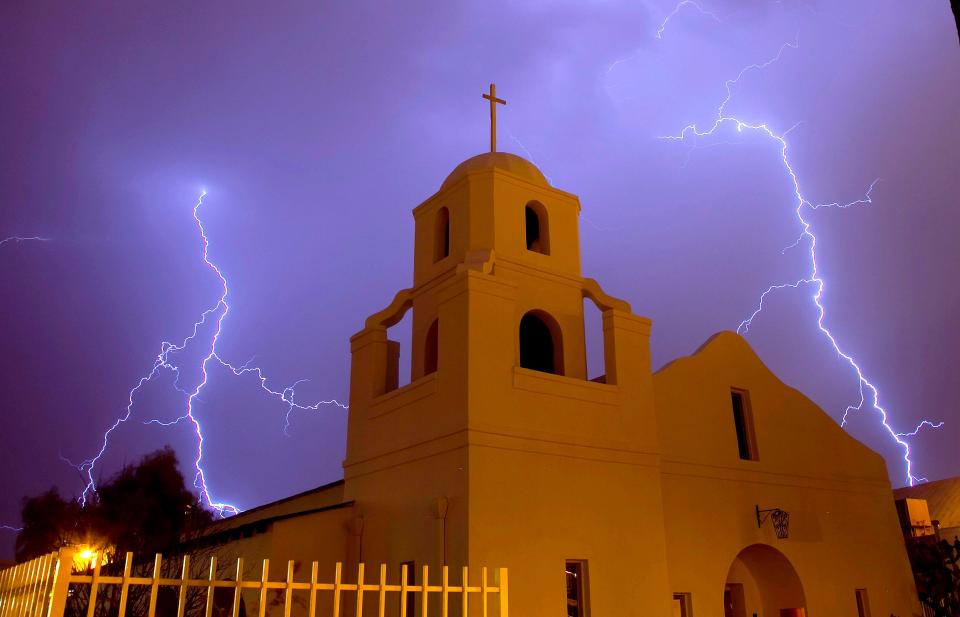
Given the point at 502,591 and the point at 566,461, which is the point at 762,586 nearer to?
the point at 566,461

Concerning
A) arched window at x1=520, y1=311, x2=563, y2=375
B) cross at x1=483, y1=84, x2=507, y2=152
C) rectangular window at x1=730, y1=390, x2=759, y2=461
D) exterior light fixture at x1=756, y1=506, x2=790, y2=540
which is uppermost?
cross at x1=483, y1=84, x2=507, y2=152

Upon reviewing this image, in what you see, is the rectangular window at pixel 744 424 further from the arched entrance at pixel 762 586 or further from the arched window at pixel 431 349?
the arched window at pixel 431 349

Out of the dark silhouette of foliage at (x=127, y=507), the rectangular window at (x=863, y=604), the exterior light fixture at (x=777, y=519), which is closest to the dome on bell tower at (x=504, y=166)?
the exterior light fixture at (x=777, y=519)

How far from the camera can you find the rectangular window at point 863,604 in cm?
1845

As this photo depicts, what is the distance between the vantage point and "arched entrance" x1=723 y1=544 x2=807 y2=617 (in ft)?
57.9

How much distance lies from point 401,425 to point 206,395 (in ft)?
221

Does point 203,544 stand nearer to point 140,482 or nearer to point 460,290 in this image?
point 460,290

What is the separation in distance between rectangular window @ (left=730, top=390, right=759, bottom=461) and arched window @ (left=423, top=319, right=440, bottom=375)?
703 cm

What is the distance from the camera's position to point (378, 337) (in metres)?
17.8

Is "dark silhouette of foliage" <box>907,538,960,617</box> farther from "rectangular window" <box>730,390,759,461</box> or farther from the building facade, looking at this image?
"rectangular window" <box>730,390,759,461</box>

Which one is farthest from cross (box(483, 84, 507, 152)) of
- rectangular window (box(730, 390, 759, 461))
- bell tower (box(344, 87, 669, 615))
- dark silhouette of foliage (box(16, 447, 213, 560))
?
dark silhouette of foliage (box(16, 447, 213, 560))

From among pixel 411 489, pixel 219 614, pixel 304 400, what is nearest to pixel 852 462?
pixel 411 489

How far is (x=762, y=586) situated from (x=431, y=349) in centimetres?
928

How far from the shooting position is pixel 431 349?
17.0 m
